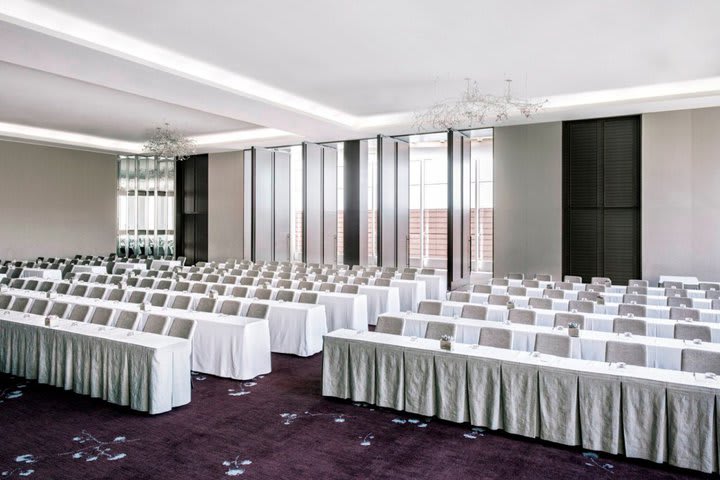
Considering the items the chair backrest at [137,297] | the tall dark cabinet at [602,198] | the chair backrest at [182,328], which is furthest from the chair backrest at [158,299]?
the tall dark cabinet at [602,198]

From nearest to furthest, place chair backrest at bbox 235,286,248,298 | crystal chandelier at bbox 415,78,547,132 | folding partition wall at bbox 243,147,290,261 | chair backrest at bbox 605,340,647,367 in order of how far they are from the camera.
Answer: chair backrest at bbox 605,340,647,367 → crystal chandelier at bbox 415,78,547,132 → chair backrest at bbox 235,286,248,298 → folding partition wall at bbox 243,147,290,261

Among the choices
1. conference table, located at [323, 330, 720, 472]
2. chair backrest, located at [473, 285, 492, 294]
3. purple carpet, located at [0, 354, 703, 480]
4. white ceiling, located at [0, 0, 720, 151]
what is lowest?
purple carpet, located at [0, 354, 703, 480]

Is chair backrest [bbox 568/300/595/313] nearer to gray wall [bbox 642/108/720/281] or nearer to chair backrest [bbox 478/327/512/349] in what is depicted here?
chair backrest [bbox 478/327/512/349]

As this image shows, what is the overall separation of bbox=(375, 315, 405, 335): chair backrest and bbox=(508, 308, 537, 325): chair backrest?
176cm

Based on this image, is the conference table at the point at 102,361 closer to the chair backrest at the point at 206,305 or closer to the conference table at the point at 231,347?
the conference table at the point at 231,347

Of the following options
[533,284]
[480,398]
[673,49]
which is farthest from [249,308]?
[673,49]

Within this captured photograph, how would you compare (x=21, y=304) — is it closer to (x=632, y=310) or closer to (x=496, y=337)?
(x=496, y=337)

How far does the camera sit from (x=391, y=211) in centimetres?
1780

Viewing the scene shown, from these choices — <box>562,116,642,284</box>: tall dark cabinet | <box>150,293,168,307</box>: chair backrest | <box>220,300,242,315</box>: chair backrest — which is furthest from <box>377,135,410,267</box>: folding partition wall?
<box>220,300,242,315</box>: chair backrest

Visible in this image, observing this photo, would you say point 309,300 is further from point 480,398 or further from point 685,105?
point 685,105

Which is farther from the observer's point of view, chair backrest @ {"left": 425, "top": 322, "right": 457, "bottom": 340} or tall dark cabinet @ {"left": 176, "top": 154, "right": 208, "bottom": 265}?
tall dark cabinet @ {"left": 176, "top": 154, "right": 208, "bottom": 265}

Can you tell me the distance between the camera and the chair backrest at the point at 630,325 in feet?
23.4

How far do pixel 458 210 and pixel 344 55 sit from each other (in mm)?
7784

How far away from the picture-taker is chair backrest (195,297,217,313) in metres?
8.98
